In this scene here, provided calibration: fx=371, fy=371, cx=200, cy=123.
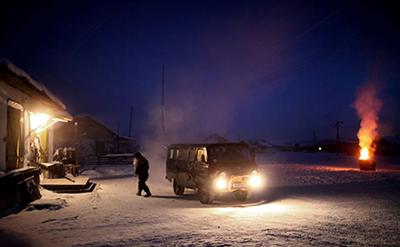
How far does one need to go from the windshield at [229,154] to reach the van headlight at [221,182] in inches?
32.8

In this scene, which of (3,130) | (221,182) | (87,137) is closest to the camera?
(3,130)

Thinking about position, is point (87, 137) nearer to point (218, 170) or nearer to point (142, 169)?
point (142, 169)

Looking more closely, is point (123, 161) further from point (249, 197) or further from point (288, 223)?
point (288, 223)

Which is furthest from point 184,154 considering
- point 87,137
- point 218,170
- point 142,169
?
point 87,137

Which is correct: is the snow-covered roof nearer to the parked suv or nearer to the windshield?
the parked suv

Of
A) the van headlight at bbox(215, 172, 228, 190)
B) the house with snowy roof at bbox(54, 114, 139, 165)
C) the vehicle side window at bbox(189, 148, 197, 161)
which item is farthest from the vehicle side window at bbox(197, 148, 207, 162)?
the house with snowy roof at bbox(54, 114, 139, 165)

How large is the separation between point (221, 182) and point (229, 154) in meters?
1.51

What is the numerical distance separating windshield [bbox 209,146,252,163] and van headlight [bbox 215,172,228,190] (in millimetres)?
833

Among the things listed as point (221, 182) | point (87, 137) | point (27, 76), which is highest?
point (27, 76)

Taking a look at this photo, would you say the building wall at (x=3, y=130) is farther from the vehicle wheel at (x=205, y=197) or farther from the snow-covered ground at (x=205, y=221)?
the vehicle wheel at (x=205, y=197)

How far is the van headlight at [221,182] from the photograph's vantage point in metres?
13.5

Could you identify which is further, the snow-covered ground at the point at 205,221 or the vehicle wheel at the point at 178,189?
the vehicle wheel at the point at 178,189

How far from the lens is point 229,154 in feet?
48.0

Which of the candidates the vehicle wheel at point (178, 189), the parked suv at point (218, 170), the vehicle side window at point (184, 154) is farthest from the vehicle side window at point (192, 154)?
the vehicle wheel at point (178, 189)
